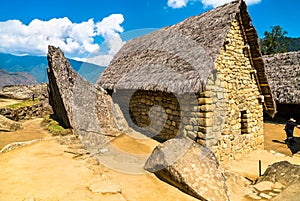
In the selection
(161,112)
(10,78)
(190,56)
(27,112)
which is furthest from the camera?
(10,78)

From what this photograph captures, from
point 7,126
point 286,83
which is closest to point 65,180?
point 7,126

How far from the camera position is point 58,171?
5055 mm

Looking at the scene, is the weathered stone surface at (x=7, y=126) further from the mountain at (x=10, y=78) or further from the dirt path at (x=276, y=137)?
the mountain at (x=10, y=78)

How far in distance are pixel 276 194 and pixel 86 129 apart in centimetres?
638

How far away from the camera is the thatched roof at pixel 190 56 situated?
694 centimetres

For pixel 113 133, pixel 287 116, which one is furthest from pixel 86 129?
pixel 287 116

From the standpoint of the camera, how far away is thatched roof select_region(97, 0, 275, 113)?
694 centimetres

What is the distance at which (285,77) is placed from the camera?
50.0 ft

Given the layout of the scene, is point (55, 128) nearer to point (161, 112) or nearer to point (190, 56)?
point (161, 112)

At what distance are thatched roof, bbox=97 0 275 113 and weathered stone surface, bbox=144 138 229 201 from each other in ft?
5.89

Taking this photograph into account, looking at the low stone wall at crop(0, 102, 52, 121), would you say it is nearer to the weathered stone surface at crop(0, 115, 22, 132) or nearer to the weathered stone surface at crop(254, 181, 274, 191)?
the weathered stone surface at crop(0, 115, 22, 132)

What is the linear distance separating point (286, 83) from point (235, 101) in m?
9.36

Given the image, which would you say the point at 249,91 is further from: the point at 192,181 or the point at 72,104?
the point at 72,104

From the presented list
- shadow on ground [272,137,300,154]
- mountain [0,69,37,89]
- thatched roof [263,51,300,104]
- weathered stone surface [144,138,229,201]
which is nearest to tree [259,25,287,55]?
thatched roof [263,51,300,104]
